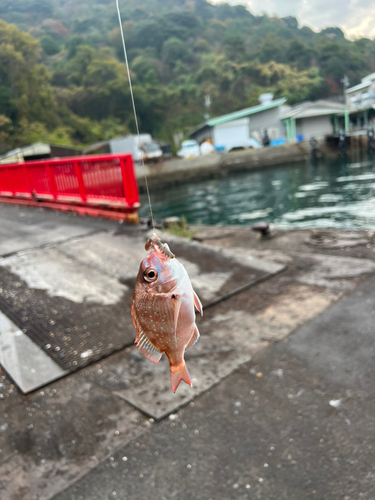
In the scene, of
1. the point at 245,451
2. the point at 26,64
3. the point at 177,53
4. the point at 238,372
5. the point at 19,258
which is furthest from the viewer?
the point at 177,53

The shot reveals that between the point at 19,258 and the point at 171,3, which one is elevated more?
the point at 171,3

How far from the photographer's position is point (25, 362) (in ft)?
15.4

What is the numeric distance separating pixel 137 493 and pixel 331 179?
2647 cm

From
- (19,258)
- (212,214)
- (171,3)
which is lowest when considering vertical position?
(212,214)

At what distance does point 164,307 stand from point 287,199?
69.4 feet

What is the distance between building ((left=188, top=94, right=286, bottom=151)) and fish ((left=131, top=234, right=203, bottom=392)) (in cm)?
4717

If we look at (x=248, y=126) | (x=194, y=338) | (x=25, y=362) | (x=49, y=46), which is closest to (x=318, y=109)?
(x=248, y=126)

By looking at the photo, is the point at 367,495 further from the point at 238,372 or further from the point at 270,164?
the point at 270,164

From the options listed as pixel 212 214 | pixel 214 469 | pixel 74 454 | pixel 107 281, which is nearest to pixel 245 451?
pixel 214 469

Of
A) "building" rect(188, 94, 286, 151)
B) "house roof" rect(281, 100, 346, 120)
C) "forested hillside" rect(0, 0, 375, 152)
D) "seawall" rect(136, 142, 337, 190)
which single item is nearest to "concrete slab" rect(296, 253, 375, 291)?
"seawall" rect(136, 142, 337, 190)

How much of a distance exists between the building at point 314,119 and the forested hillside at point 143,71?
23633 millimetres

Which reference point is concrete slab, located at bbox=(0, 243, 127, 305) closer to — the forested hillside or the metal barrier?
the metal barrier

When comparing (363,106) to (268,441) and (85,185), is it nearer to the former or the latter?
(85,185)

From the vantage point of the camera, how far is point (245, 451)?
135 inches
